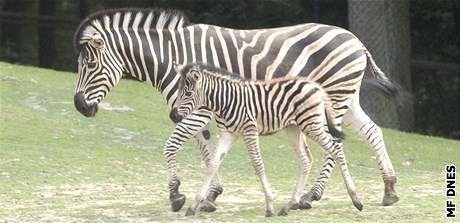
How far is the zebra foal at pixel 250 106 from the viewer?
819cm

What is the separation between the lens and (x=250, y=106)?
824cm

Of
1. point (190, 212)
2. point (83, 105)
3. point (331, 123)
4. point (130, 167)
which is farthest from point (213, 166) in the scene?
point (130, 167)

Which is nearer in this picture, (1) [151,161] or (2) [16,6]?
(1) [151,161]

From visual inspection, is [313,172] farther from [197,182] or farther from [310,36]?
[310,36]

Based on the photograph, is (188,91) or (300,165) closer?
(188,91)

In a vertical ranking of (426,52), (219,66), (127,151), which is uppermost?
(219,66)

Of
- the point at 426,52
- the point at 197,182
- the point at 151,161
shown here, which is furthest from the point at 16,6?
the point at 197,182

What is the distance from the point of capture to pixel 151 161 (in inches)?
466

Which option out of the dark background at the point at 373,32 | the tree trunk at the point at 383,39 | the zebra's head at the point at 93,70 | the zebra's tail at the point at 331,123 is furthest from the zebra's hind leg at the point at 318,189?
the tree trunk at the point at 383,39

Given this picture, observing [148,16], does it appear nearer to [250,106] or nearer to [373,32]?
[250,106]

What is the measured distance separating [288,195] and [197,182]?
1313 mm

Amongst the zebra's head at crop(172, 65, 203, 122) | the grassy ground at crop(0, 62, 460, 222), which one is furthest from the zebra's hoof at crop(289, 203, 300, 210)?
the zebra's head at crop(172, 65, 203, 122)

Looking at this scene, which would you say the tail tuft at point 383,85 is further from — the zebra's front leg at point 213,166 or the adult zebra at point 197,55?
the zebra's front leg at point 213,166

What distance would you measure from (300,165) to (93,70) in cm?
192
